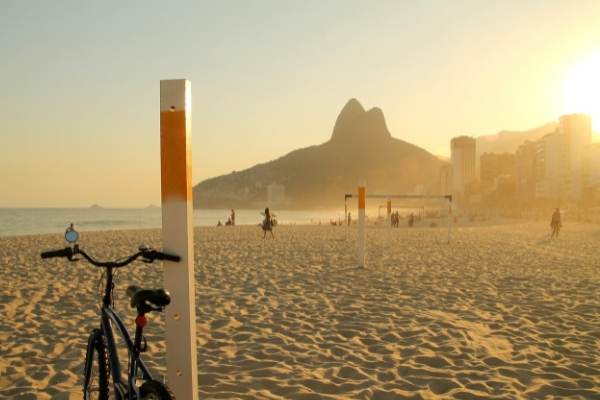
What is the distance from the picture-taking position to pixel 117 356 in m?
2.58

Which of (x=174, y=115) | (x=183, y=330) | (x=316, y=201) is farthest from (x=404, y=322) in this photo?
(x=316, y=201)

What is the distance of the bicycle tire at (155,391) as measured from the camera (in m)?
2.12

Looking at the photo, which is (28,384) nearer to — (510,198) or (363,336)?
(363,336)

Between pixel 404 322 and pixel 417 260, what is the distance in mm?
7605

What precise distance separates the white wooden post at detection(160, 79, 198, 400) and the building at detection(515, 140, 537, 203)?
567 ft

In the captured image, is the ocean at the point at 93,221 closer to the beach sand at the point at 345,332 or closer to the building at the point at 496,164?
the beach sand at the point at 345,332

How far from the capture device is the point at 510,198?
380 feet

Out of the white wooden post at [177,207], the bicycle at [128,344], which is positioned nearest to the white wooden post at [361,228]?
the bicycle at [128,344]

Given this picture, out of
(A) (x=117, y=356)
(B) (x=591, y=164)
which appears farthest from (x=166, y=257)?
(B) (x=591, y=164)

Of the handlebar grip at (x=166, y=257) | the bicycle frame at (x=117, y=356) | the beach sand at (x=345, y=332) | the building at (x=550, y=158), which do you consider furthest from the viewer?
the building at (x=550, y=158)

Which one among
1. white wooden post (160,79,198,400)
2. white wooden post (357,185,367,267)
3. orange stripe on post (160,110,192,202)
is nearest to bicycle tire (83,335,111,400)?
white wooden post (160,79,198,400)

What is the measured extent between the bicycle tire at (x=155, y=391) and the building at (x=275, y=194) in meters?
165

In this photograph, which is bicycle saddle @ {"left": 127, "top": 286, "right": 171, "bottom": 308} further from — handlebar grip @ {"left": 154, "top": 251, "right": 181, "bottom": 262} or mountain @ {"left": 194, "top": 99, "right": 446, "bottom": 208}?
mountain @ {"left": 194, "top": 99, "right": 446, "bottom": 208}

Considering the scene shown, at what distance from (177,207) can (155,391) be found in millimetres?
906
